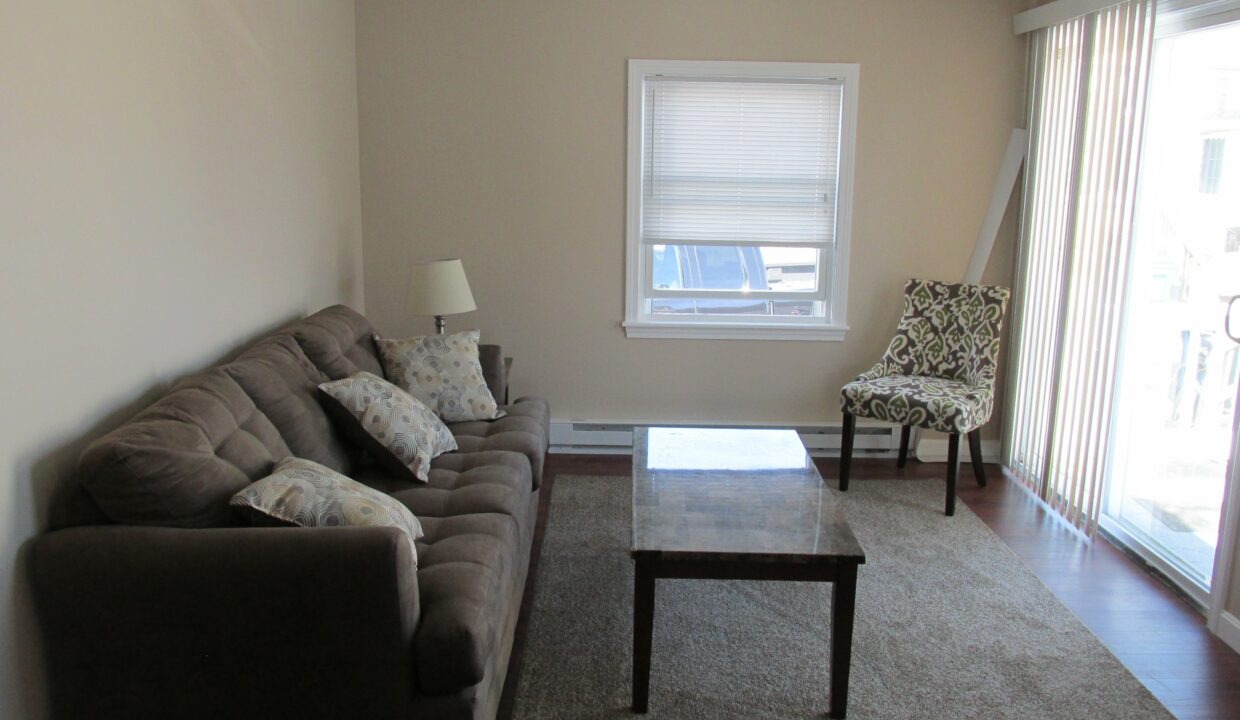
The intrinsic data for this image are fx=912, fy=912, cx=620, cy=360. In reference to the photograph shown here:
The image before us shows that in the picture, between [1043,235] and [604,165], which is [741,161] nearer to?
[604,165]

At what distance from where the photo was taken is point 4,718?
1.95 m

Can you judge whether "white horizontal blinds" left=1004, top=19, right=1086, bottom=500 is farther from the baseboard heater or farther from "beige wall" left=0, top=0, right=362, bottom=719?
"beige wall" left=0, top=0, right=362, bottom=719

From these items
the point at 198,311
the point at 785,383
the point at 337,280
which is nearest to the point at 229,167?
the point at 198,311

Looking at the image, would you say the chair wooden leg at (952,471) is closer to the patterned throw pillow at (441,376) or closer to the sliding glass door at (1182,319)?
the sliding glass door at (1182,319)

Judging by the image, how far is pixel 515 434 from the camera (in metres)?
3.43

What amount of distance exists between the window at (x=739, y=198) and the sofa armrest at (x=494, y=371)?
957 mm

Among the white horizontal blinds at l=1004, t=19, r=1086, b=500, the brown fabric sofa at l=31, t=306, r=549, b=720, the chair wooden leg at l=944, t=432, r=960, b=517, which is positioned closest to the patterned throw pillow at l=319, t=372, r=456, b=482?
the brown fabric sofa at l=31, t=306, r=549, b=720

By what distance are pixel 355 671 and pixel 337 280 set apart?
2.68 meters

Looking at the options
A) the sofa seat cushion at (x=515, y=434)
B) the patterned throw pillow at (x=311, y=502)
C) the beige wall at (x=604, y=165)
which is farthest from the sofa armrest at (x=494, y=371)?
the patterned throw pillow at (x=311, y=502)

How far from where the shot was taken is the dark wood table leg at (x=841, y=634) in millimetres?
2439

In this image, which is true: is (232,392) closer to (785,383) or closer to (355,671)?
(355,671)

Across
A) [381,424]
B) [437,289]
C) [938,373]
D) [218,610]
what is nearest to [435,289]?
[437,289]

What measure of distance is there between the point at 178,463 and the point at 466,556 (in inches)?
28.2

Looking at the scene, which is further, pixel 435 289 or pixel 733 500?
pixel 435 289
